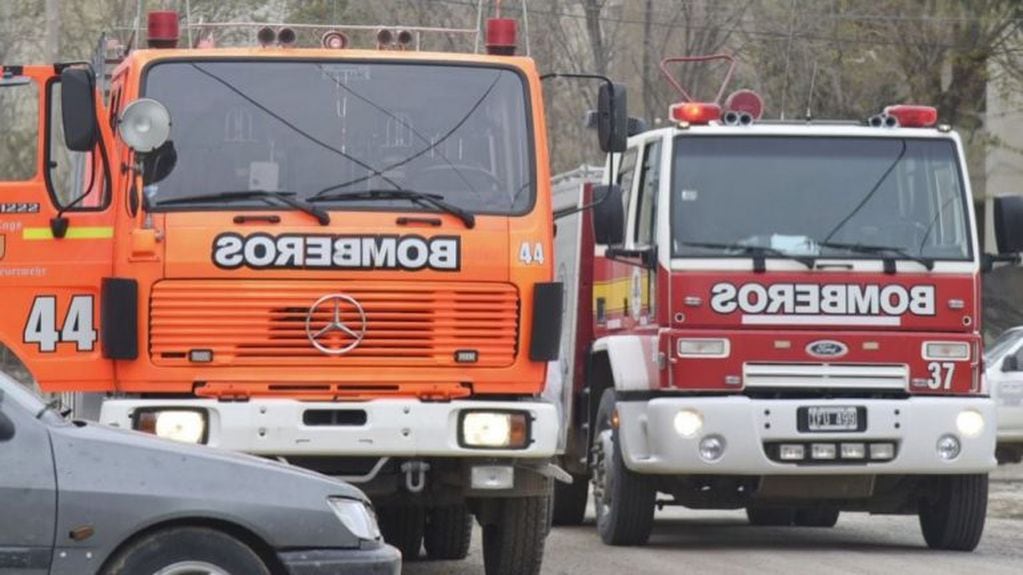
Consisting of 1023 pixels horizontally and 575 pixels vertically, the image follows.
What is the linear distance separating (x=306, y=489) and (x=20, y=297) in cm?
319

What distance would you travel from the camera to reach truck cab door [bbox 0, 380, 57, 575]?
26.4 ft

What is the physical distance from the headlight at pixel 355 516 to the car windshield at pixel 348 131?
2.61 metres

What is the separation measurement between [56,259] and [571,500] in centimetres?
655

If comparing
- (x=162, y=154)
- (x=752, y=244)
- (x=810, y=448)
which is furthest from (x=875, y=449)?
(x=162, y=154)

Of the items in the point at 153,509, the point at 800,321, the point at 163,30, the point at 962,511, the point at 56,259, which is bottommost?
the point at 962,511

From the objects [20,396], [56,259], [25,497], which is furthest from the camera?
[56,259]

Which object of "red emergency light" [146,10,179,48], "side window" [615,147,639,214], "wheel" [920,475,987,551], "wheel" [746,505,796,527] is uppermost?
"red emergency light" [146,10,179,48]

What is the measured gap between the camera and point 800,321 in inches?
548

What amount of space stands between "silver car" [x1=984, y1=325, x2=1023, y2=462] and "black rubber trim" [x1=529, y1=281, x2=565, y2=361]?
11875 millimetres

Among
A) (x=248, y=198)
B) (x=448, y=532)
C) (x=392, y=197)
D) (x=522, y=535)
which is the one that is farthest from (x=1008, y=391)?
(x=248, y=198)

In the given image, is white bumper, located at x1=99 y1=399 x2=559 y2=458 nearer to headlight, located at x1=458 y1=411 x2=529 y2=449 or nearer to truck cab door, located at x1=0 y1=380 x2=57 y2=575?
headlight, located at x1=458 y1=411 x2=529 y2=449

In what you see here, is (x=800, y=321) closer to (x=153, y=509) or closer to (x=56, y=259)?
(x=56, y=259)

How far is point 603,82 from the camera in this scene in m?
11.6

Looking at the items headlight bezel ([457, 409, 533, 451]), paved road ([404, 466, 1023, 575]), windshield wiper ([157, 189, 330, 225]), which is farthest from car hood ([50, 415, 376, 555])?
paved road ([404, 466, 1023, 575])
